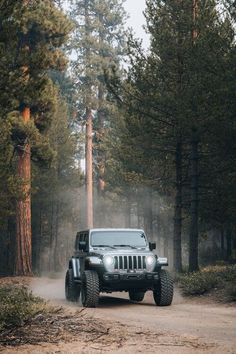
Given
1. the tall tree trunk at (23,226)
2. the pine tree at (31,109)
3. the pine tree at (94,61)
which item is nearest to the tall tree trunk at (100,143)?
the pine tree at (94,61)

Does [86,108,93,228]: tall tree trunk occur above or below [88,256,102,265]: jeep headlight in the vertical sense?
above

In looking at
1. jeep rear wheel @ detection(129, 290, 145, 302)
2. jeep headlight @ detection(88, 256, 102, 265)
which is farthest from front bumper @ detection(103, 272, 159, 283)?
jeep rear wheel @ detection(129, 290, 145, 302)

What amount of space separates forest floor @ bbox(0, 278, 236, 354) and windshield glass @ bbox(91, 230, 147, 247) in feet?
7.83

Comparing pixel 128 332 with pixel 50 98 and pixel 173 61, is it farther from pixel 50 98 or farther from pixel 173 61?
pixel 50 98

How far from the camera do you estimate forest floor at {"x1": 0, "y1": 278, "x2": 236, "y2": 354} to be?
8023 millimetres

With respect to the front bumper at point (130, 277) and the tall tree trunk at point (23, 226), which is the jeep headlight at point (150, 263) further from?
the tall tree trunk at point (23, 226)

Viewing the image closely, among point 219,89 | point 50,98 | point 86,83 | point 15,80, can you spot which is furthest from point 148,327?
point 86,83

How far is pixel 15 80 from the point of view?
15.0 m

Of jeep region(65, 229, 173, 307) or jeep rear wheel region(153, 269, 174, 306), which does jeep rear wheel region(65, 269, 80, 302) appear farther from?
jeep rear wheel region(153, 269, 174, 306)

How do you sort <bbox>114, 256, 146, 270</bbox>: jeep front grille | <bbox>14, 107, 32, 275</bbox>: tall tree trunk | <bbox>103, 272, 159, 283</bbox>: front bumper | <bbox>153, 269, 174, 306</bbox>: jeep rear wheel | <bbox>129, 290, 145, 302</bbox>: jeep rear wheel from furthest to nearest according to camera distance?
<bbox>14, 107, 32, 275</bbox>: tall tree trunk → <bbox>129, 290, 145, 302</bbox>: jeep rear wheel → <bbox>153, 269, 174, 306</bbox>: jeep rear wheel → <bbox>114, 256, 146, 270</bbox>: jeep front grille → <bbox>103, 272, 159, 283</bbox>: front bumper

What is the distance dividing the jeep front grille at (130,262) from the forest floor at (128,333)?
3.92ft

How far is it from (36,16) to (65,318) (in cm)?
1760

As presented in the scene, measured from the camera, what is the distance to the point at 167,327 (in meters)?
10.2

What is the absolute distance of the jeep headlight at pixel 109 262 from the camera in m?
13.7
